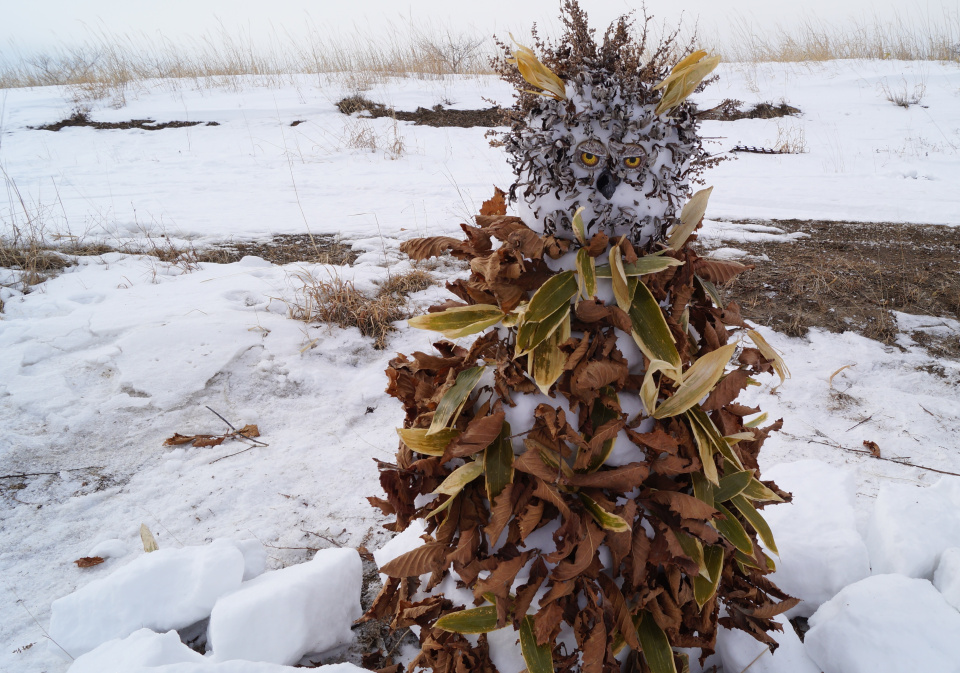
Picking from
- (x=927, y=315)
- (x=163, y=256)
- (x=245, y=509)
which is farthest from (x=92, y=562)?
(x=927, y=315)

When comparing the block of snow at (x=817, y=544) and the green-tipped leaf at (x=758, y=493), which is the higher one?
the green-tipped leaf at (x=758, y=493)

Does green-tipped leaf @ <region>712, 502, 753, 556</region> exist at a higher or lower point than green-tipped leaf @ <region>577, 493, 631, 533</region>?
lower

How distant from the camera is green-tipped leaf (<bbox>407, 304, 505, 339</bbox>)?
1.05m

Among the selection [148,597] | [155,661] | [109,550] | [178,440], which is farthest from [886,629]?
[178,440]

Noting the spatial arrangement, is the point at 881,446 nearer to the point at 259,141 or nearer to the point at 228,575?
the point at 228,575

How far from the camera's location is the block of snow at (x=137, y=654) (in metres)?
1.10

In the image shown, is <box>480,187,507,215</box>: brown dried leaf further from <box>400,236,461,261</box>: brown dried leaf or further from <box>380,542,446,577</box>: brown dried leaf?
<box>380,542,446,577</box>: brown dried leaf

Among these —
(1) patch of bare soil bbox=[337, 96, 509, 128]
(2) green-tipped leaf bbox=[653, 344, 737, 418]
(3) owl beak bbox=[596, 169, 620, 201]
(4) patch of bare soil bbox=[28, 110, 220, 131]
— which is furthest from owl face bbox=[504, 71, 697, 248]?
(4) patch of bare soil bbox=[28, 110, 220, 131]

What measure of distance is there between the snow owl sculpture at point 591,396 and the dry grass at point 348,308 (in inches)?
73.6

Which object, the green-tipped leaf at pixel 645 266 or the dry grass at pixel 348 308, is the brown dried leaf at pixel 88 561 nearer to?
the dry grass at pixel 348 308

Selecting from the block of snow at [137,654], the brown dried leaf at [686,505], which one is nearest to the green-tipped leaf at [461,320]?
the brown dried leaf at [686,505]

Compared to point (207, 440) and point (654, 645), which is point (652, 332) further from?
point (207, 440)

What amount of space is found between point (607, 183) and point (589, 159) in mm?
55

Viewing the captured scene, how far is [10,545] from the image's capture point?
1.73 metres
